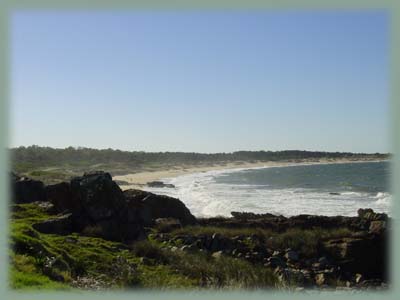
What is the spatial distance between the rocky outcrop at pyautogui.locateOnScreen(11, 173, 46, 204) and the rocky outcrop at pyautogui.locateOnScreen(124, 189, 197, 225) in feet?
10.7

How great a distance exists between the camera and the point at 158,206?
19875mm

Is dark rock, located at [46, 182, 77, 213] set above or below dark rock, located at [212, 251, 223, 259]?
above

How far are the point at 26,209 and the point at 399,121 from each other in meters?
13.7

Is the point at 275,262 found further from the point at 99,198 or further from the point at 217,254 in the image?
the point at 99,198

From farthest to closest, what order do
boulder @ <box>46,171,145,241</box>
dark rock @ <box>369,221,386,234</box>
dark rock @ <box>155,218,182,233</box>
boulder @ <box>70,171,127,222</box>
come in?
dark rock @ <box>155,218,182,233</box> < dark rock @ <box>369,221,386,234</box> < boulder @ <box>70,171,127,222</box> < boulder @ <box>46,171,145,241</box>

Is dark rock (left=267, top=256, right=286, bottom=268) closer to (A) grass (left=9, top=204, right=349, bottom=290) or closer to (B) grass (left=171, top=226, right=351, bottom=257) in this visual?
(A) grass (left=9, top=204, right=349, bottom=290)

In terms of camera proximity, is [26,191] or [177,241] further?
[26,191]

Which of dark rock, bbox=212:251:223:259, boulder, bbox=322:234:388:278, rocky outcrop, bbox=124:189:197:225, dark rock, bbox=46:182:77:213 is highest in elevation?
dark rock, bbox=46:182:77:213

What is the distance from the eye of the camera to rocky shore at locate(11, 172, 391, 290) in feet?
32.4

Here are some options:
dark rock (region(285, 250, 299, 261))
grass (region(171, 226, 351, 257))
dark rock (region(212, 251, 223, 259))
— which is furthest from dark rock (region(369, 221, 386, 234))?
dark rock (region(212, 251, 223, 259))

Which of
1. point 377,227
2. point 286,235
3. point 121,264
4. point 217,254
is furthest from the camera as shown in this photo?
point 377,227

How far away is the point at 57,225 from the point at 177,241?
3.39m

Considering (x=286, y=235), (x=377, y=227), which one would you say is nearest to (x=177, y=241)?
(x=286, y=235)

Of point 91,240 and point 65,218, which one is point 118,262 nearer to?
point 91,240
